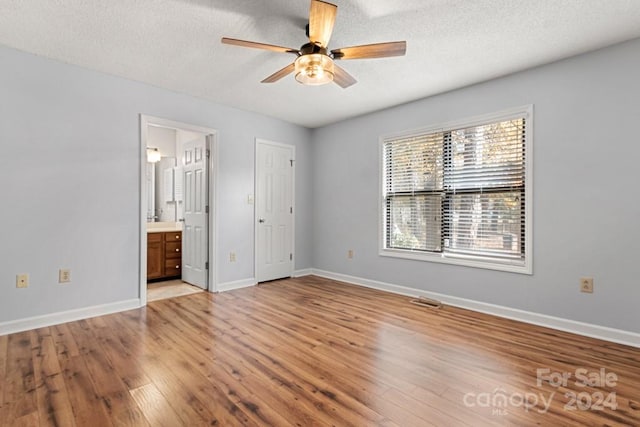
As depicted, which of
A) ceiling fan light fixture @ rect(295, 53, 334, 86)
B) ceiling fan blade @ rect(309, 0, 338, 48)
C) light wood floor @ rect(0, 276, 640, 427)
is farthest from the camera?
ceiling fan light fixture @ rect(295, 53, 334, 86)

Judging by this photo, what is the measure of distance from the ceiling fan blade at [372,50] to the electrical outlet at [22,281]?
132 inches

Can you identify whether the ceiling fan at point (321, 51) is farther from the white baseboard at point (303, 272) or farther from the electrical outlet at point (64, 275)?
the white baseboard at point (303, 272)

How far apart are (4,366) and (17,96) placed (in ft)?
7.56

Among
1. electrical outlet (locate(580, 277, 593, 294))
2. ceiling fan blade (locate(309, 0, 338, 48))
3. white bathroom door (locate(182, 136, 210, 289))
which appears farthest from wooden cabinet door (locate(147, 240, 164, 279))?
electrical outlet (locate(580, 277, 593, 294))

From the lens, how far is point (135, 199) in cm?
348

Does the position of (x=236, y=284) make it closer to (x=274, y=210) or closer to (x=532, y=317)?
(x=274, y=210)

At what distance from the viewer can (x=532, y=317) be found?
302cm

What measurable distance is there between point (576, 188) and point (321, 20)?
8.74 feet

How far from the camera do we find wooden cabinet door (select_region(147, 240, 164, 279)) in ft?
15.2

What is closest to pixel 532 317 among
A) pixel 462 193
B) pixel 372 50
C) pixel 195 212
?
pixel 462 193

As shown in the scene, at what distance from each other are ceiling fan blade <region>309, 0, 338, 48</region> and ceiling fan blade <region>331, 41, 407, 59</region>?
6.1 inches

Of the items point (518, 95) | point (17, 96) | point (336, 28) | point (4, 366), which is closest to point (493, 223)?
point (518, 95)

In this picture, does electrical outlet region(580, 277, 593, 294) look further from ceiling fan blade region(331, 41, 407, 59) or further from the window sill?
ceiling fan blade region(331, 41, 407, 59)

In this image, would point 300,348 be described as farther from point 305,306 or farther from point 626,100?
point 626,100
